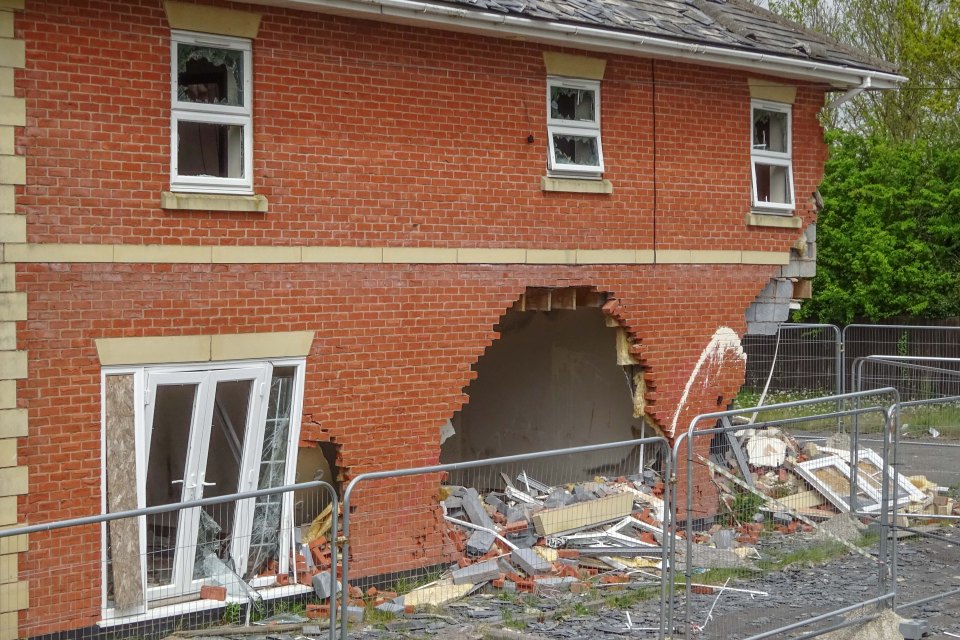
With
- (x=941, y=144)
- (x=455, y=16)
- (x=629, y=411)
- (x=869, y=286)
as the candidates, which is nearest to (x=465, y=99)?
(x=455, y=16)

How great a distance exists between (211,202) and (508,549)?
14.3 ft

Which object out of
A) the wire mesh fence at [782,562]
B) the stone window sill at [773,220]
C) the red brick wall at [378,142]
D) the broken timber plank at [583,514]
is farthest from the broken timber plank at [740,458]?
the stone window sill at [773,220]

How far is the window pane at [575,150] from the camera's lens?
43.3ft

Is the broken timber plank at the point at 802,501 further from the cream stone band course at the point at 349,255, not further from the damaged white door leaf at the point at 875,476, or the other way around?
the cream stone band course at the point at 349,255

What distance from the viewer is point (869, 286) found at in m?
26.5

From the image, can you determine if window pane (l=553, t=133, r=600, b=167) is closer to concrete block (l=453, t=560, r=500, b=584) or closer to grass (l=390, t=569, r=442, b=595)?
concrete block (l=453, t=560, r=500, b=584)

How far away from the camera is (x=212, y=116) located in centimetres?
1046

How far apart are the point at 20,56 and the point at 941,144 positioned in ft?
80.4

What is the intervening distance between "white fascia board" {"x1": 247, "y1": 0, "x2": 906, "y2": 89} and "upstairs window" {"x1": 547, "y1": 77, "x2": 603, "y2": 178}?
471 millimetres

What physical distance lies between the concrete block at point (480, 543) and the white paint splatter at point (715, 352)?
3.66 m

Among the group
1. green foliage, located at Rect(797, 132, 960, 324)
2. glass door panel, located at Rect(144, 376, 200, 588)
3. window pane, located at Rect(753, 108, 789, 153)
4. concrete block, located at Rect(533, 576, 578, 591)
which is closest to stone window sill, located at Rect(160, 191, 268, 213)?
glass door panel, located at Rect(144, 376, 200, 588)

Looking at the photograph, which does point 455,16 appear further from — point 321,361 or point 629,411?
point 629,411

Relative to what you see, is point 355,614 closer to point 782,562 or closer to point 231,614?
point 231,614

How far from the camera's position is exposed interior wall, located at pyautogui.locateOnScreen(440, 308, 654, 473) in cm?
1617
